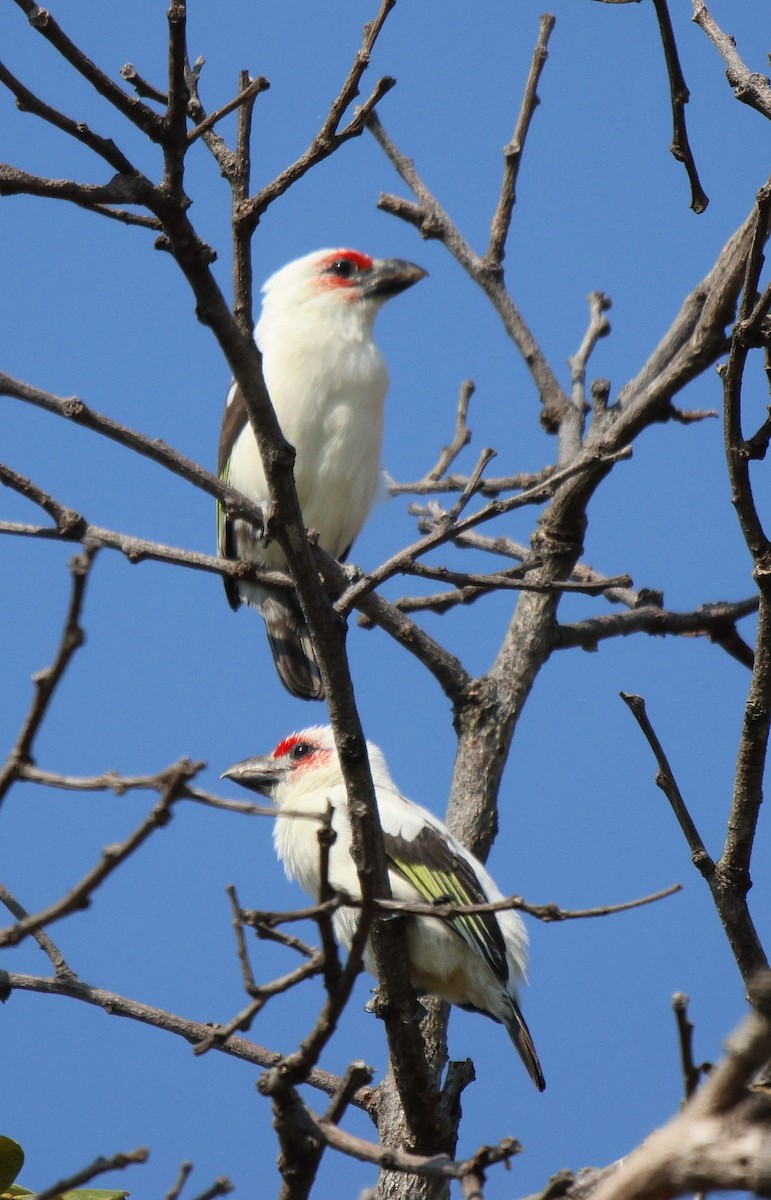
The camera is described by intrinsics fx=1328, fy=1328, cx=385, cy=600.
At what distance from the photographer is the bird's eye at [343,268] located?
23.4 ft

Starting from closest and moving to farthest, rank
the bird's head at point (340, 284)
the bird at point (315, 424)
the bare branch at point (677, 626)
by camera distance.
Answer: the bare branch at point (677, 626), the bird at point (315, 424), the bird's head at point (340, 284)

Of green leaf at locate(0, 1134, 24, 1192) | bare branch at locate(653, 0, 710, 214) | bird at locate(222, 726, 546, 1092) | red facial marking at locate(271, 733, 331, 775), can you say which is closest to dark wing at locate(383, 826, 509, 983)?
bird at locate(222, 726, 546, 1092)

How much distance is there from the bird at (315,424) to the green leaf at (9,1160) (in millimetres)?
3938

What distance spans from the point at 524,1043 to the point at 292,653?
8.58 feet

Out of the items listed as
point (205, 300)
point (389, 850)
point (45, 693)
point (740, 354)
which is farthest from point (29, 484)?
point (389, 850)

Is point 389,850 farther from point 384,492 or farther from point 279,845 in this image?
point 384,492

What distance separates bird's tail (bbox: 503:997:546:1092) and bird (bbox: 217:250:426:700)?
231 cm

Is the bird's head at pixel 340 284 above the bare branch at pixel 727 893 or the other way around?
above

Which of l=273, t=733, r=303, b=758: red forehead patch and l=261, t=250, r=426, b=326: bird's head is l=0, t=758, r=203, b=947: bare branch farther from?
l=261, t=250, r=426, b=326: bird's head

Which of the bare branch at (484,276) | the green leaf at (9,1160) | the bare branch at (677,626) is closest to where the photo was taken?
the green leaf at (9,1160)

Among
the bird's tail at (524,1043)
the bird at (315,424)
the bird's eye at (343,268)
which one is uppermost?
the bird's eye at (343,268)

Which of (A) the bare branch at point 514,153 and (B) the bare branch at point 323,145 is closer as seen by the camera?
Answer: (B) the bare branch at point 323,145

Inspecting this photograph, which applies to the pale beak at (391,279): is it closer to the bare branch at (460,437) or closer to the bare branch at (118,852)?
the bare branch at (460,437)

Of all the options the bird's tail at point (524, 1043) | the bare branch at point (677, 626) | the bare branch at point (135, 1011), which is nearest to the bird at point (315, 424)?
the bare branch at point (677, 626)
